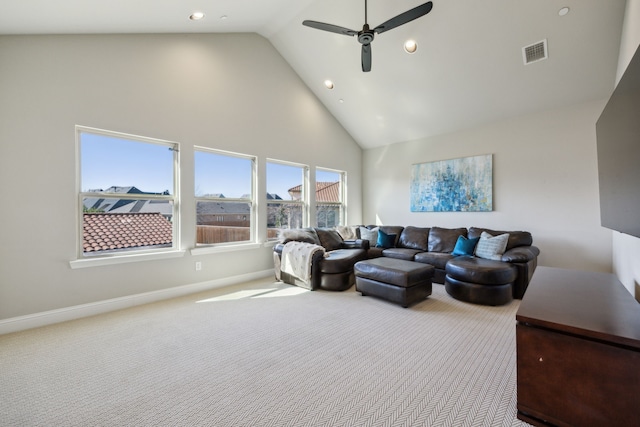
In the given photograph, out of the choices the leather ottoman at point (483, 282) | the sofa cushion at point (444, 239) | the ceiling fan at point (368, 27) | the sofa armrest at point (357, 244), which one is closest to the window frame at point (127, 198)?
the ceiling fan at point (368, 27)

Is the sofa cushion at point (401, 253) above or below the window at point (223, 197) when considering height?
below

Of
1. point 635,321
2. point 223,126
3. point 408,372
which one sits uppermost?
point 223,126

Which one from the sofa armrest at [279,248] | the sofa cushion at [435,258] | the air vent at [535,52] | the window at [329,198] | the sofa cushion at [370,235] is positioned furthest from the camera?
the window at [329,198]

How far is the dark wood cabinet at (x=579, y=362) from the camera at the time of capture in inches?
50.4

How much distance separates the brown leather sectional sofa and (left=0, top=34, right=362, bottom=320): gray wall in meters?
1.22

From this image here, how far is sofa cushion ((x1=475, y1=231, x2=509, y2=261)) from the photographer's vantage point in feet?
13.3

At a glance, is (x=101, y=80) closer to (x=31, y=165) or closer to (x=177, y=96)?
(x=177, y=96)

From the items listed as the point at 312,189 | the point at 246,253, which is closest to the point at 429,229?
the point at 312,189

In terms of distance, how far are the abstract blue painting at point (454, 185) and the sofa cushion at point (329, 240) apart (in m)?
2.00

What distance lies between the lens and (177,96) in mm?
3883

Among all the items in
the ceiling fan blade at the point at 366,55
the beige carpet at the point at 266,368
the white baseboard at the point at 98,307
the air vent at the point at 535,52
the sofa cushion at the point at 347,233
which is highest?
the air vent at the point at 535,52

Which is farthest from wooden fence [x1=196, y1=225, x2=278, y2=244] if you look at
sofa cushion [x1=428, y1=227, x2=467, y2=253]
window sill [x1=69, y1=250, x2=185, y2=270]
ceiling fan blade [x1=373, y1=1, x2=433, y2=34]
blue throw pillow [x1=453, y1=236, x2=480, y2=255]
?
ceiling fan blade [x1=373, y1=1, x2=433, y2=34]

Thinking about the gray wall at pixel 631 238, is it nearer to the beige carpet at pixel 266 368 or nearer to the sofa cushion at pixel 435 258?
the beige carpet at pixel 266 368

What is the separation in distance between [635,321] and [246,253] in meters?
4.39
